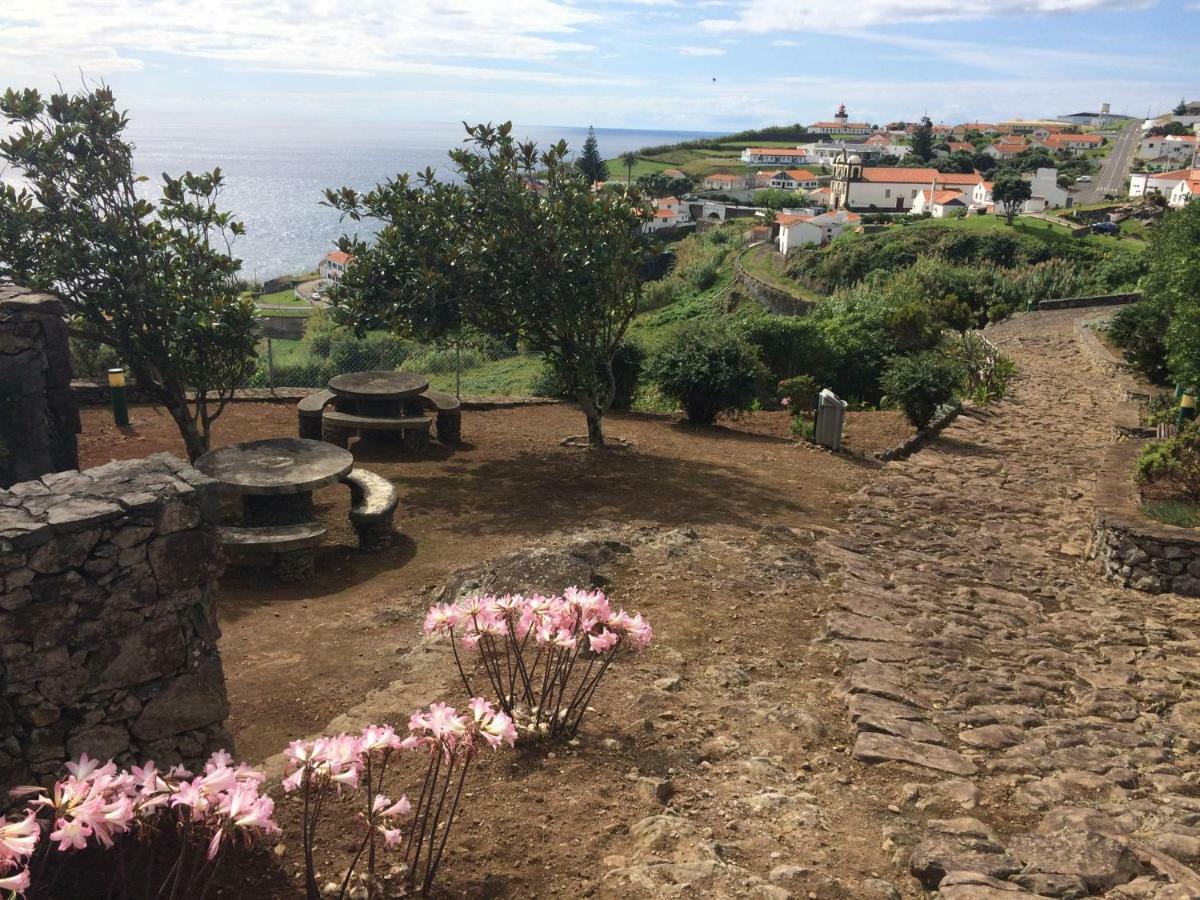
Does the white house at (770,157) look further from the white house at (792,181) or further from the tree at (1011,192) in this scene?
the tree at (1011,192)

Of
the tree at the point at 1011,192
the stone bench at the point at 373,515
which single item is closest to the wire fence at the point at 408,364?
the stone bench at the point at 373,515

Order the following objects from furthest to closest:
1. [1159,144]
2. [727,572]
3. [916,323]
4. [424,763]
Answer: [1159,144], [916,323], [727,572], [424,763]

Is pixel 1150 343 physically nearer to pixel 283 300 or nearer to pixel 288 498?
pixel 288 498

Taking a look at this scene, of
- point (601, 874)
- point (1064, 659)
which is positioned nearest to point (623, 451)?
point (1064, 659)

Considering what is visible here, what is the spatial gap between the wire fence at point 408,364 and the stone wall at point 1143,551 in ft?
23.3

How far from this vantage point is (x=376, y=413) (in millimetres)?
12125

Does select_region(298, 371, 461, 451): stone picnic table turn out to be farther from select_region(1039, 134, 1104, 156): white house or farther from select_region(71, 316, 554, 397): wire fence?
select_region(1039, 134, 1104, 156): white house

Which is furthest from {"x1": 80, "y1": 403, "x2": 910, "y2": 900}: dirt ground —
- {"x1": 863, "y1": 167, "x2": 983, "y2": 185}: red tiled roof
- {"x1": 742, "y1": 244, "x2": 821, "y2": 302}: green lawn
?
{"x1": 863, "y1": 167, "x2": 983, "y2": 185}: red tiled roof

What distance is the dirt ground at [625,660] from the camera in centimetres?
395

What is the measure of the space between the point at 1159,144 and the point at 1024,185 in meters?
69.6

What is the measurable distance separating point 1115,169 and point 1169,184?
36.0m

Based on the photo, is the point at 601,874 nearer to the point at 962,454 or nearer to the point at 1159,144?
the point at 962,454

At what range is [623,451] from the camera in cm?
1220

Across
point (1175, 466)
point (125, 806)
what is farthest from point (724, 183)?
point (125, 806)
